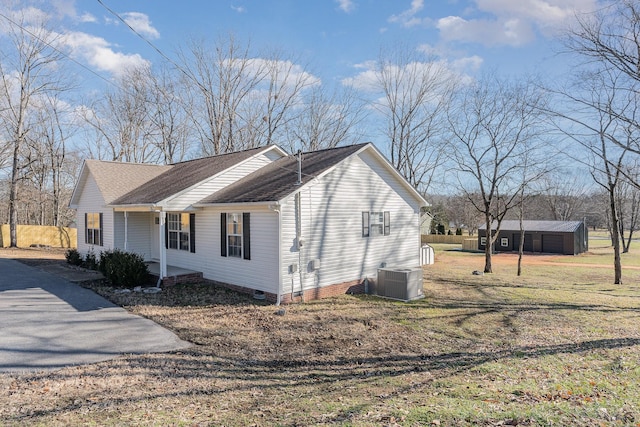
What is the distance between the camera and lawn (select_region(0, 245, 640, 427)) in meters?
4.79

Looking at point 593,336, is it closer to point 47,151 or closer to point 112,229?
point 112,229

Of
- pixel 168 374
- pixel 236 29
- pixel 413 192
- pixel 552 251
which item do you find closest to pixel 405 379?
pixel 168 374

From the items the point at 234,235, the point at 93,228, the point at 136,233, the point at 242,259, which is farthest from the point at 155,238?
the point at 242,259

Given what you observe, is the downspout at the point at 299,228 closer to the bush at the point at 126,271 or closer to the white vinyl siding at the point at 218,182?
the white vinyl siding at the point at 218,182

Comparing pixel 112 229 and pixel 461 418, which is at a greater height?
pixel 112 229

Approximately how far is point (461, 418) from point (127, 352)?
18.7 feet

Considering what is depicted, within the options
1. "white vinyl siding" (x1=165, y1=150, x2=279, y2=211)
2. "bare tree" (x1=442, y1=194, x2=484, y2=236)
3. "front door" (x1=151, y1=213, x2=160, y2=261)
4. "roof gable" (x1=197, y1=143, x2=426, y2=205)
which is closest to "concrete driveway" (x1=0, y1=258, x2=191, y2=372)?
"white vinyl siding" (x1=165, y1=150, x2=279, y2=211)

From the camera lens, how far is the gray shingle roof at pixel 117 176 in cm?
1680

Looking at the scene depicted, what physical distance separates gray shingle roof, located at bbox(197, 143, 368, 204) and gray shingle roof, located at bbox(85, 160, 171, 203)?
19.2 ft

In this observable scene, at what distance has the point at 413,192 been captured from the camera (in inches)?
617

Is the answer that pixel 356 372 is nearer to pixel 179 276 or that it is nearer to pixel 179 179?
pixel 179 276

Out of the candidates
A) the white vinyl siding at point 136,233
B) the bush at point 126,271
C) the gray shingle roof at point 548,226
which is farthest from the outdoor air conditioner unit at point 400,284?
the gray shingle roof at point 548,226

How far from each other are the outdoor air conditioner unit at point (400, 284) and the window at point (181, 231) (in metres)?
6.68

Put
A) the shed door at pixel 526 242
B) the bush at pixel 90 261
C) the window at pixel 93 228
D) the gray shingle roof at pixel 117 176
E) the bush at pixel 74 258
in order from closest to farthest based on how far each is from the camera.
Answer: the bush at pixel 90 261, the gray shingle roof at pixel 117 176, the window at pixel 93 228, the bush at pixel 74 258, the shed door at pixel 526 242
